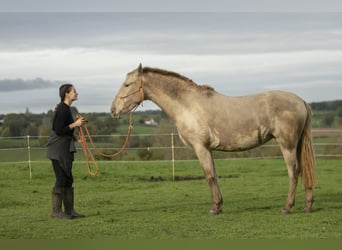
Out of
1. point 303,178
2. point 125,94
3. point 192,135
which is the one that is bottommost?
point 303,178

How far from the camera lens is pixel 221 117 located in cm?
816

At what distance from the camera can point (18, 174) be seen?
16672mm

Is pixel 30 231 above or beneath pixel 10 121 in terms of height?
beneath

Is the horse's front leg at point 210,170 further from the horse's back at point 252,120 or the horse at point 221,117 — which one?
the horse's back at point 252,120

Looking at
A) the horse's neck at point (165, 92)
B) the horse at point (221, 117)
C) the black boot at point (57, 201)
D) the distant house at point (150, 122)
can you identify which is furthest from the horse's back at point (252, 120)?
the distant house at point (150, 122)

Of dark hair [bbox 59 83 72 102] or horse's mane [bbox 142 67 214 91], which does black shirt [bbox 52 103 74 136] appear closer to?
dark hair [bbox 59 83 72 102]

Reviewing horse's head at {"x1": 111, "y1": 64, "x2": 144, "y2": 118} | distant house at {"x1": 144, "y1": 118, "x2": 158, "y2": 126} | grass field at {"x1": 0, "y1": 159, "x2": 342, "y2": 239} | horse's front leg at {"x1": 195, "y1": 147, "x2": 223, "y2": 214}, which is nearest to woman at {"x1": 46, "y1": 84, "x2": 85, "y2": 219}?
grass field at {"x1": 0, "y1": 159, "x2": 342, "y2": 239}

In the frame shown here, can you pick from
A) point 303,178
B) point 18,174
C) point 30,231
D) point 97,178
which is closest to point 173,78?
point 303,178

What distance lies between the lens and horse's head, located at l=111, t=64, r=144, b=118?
8.31 m

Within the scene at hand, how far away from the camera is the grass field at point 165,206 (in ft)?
22.7

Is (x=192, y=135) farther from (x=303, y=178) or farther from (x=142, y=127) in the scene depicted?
(x=142, y=127)

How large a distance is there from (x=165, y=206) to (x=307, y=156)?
2659mm

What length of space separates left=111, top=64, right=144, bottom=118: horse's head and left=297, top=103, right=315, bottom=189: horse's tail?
252cm

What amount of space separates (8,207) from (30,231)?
3.20 m
